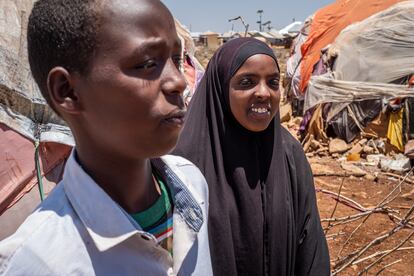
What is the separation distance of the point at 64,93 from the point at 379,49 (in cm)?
885

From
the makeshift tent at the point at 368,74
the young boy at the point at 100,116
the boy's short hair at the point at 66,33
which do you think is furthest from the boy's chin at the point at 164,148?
the makeshift tent at the point at 368,74

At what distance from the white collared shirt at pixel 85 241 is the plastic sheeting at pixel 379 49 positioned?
812cm

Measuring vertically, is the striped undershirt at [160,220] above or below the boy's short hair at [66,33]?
below

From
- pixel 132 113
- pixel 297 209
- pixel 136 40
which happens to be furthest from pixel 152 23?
pixel 297 209

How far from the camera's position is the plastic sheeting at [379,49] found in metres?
8.27

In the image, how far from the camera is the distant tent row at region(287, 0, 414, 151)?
7.78 m

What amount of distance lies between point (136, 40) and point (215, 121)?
1.08 meters

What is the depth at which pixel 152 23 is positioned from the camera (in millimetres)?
913

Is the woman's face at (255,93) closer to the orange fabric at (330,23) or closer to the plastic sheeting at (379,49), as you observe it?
the plastic sheeting at (379,49)

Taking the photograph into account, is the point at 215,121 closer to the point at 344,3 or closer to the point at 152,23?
the point at 152,23

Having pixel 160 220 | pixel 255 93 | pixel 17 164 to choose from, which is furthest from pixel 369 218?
pixel 160 220

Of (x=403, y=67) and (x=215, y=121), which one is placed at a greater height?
(x=215, y=121)

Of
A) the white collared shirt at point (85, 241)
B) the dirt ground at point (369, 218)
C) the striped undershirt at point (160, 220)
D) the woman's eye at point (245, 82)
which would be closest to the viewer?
the white collared shirt at point (85, 241)

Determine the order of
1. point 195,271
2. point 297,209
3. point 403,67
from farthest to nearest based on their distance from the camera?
point 403,67 → point 297,209 → point 195,271
